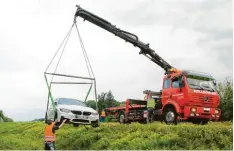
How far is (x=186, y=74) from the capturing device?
68.1 feet

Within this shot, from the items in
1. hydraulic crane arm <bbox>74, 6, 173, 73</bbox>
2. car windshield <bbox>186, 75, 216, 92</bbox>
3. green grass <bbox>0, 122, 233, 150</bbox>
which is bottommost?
green grass <bbox>0, 122, 233, 150</bbox>

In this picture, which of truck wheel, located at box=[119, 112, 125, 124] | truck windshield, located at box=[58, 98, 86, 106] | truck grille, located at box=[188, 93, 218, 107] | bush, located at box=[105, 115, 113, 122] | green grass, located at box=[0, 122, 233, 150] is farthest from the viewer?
bush, located at box=[105, 115, 113, 122]

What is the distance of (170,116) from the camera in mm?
21234

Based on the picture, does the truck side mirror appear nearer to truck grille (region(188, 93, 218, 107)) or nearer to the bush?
truck grille (region(188, 93, 218, 107))

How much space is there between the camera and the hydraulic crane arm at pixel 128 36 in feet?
71.3

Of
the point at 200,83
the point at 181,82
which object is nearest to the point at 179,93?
the point at 181,82

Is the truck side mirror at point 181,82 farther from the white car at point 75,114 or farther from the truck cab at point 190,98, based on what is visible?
the white car at point 75,114

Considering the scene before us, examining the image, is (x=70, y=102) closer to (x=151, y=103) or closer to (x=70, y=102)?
(x=70, y=102)

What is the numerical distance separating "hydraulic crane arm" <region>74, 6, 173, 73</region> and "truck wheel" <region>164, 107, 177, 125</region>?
9.60ft

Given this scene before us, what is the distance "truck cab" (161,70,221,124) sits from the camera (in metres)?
20.4

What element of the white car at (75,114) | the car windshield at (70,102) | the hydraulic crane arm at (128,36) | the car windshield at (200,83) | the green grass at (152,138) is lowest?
the green grass at (152,138)

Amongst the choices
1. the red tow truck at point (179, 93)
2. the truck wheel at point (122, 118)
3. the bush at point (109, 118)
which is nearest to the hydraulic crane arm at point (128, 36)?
the red tow truck at point (179, 93)

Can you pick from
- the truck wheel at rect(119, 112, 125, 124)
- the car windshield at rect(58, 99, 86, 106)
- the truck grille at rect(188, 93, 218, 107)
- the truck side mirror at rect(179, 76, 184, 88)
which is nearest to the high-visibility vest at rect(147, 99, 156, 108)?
the truck side mirror at rect(179, 76, 184, 88)

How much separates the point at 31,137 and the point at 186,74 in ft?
41.7
